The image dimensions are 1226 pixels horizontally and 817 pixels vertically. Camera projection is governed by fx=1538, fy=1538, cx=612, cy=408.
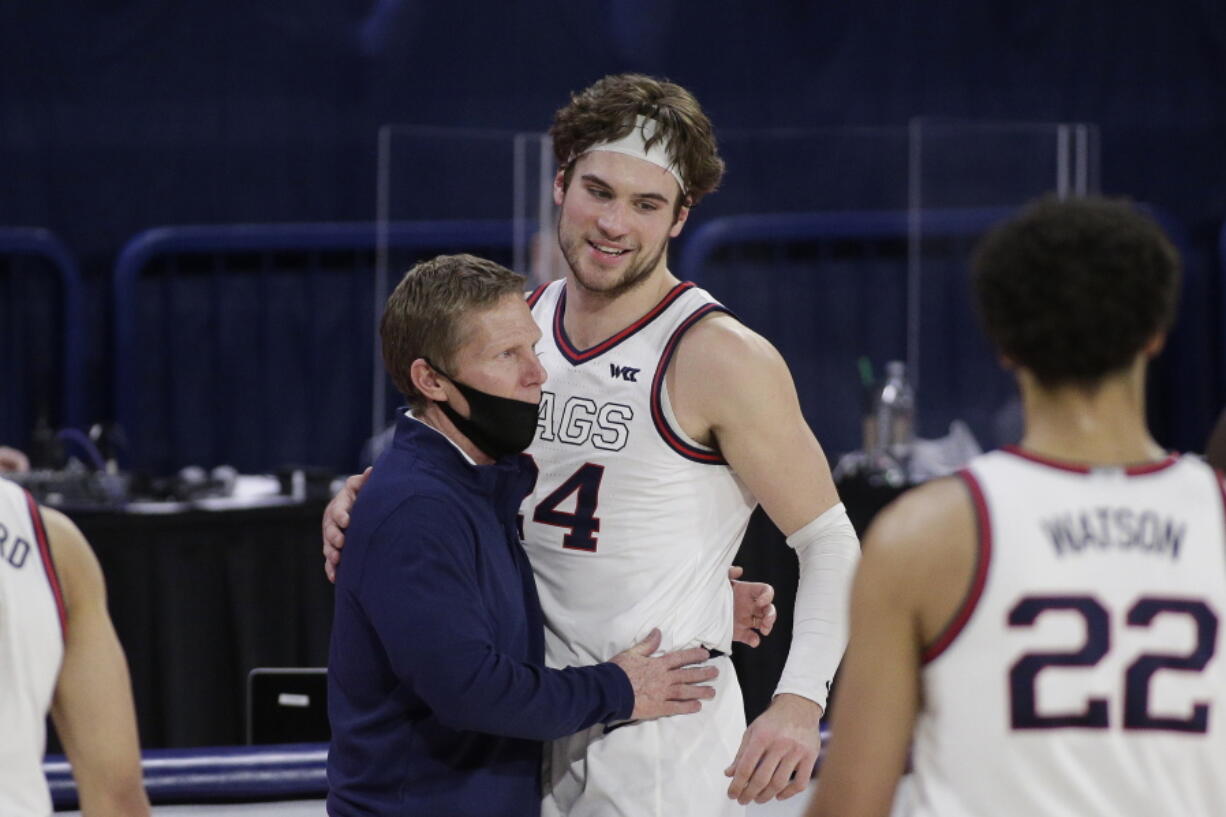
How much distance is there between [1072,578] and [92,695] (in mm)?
921

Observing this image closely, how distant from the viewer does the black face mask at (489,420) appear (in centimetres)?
197

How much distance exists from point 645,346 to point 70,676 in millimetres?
1000

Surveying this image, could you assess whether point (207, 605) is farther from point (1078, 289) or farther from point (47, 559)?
point (1078, 289)

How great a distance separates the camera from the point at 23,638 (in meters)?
1.41

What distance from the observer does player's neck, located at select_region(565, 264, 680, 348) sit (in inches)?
89.4

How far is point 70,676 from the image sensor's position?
146 cm

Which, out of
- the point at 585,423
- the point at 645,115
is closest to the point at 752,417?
the point at 585,423

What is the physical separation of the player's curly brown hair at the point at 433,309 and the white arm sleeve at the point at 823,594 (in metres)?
0.55

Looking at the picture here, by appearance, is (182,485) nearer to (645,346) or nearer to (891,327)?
(645,346)

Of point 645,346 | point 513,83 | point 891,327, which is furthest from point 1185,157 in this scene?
point 645,346

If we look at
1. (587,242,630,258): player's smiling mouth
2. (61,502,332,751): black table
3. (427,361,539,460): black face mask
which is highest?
(587,242,630,258): player's smiling mouth

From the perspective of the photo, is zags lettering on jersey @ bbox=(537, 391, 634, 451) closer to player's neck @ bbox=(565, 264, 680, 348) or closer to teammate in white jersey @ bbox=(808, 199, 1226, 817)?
player's neck @ bbox=(565, 264, 680, 348)

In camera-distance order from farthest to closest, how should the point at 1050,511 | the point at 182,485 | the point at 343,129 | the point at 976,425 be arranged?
1. the point at 343,129
2. the point at 976,425
3. the point at 182,485
4. the point at 1050,511

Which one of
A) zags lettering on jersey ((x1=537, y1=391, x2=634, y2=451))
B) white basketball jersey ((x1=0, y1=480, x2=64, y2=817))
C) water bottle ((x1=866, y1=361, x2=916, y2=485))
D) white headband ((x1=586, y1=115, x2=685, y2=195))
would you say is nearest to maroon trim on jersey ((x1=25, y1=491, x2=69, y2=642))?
white basketball jersey ((x1=0, y1=480, x2=64, y2=817))
